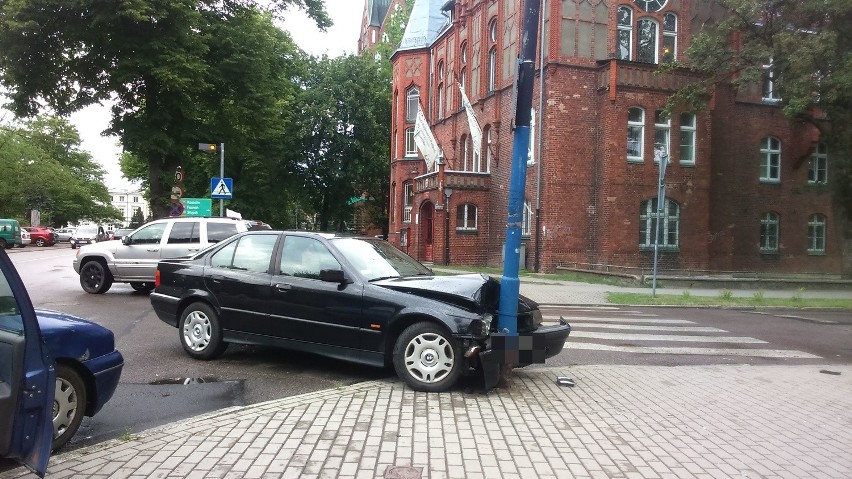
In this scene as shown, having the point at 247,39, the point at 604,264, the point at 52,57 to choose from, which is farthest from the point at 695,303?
the point at 52,57

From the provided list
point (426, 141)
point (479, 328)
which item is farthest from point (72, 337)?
point (426, 141)

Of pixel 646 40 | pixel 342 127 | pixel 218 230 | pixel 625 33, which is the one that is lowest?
pixel 218 230

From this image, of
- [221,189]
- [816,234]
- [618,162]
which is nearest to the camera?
[221,189]

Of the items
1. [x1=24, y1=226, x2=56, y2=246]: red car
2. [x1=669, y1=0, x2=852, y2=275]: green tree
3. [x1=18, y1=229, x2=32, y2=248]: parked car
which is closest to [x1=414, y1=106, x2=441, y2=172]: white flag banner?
[x1=669, y1=0, x2=852, y2=275]: green tree

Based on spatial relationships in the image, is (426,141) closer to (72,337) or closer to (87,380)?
(87,380)

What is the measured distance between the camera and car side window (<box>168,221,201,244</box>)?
14500 millimetres

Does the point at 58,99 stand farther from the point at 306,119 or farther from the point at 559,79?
the point at 306,119

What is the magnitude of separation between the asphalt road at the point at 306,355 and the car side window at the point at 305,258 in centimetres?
112

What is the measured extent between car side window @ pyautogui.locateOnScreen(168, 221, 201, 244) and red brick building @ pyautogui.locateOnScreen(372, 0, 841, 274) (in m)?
14.9

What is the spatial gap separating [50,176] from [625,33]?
2112 inches

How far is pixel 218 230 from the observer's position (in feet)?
47.7

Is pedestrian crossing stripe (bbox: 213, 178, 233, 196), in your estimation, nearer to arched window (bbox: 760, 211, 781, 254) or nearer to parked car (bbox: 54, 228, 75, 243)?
arched window (bbox: 760, 211, 781, 254)

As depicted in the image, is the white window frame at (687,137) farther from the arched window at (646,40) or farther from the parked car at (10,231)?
the parked car at (10,231)

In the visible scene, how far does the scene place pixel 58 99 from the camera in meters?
22.0
